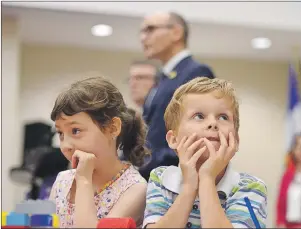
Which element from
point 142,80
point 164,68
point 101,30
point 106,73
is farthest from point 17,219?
point 106,73

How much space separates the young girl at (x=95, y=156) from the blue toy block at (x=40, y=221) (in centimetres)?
3

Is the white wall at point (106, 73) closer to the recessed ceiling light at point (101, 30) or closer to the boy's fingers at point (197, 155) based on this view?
the recessed ceiling light at point (101, 30)

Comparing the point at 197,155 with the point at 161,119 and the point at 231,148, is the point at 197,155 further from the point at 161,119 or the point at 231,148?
the point at 161,119

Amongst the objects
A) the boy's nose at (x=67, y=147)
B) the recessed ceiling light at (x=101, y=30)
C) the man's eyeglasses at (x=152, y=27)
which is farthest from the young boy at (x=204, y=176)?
the recessed ceiling light at (x=101, y=30)

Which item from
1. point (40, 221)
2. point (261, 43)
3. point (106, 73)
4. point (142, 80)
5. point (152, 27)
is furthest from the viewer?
point (106, 73)

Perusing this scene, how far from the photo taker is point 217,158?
586 millimetres

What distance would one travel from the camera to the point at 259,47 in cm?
356

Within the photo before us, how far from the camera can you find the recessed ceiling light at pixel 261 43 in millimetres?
3306

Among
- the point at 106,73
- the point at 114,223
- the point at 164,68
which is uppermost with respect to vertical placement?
the point at 106,73

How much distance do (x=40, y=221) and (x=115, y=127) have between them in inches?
7.2

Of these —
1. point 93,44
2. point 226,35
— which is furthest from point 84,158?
point 93,44

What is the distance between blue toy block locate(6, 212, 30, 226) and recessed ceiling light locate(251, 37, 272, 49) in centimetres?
286

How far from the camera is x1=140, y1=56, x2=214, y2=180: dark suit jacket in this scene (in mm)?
835

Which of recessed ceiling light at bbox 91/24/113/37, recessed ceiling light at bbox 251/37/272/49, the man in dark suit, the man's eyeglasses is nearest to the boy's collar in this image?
the man in dark suit
